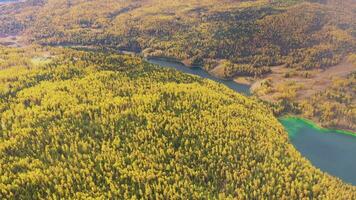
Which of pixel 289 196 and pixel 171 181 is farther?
pixel 171 181

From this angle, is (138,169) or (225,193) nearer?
(225,193)

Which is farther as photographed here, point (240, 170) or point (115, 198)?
point (240, 170)

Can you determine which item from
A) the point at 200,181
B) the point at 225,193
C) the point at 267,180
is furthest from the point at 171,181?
the point at 267,180

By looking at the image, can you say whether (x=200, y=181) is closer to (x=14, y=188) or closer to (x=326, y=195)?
(x=326, y=195)

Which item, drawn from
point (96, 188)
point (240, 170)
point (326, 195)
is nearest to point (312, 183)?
point (326, 195)

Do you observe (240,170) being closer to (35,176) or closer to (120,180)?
(120,180)

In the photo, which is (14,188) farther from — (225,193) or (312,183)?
(312,183)

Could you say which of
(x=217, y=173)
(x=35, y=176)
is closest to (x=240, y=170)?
(x=217, y=173)
